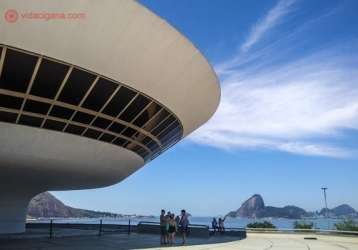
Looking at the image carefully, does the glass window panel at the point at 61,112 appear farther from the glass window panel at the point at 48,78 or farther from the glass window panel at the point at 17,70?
the glass window panel at the point at 17,70

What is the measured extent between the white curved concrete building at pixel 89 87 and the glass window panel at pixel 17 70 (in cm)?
3

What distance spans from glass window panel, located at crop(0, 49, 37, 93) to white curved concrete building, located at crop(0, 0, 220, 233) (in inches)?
1.1

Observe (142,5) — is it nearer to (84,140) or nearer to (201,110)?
(84,140)

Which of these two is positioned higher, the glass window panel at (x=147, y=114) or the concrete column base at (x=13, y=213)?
the glass window panel at (x=147, y=114)

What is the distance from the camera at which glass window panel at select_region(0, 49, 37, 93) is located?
11705 mm

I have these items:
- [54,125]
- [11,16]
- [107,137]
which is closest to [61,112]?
[54,125]

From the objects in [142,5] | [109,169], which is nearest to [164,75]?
[142,5]

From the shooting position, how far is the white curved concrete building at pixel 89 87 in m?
11.4

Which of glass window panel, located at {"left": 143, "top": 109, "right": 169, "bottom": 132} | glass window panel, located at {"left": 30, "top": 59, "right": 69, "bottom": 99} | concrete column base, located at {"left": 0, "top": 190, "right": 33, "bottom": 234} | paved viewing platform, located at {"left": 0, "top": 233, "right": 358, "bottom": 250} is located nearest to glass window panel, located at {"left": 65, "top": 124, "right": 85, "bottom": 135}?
glass window panel, located at {"left": 30, "top": 59, "right": 69, "bottom": 99}

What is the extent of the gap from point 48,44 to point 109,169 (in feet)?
30.1

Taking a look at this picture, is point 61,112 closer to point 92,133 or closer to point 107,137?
point 92,133

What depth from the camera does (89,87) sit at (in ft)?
44.8

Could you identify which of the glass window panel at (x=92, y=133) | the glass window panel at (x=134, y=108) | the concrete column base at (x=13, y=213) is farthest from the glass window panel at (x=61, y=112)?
the concrete column base at (x=13, y=213)

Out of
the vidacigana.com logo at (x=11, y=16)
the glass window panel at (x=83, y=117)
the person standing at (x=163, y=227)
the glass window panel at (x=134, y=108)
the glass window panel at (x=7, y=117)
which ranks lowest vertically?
the person standing at (x=163, y=227)
